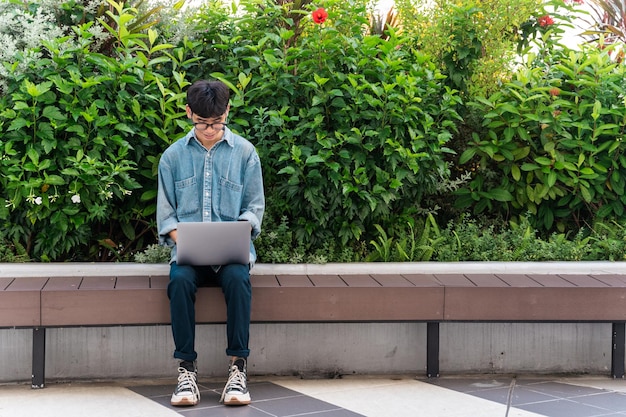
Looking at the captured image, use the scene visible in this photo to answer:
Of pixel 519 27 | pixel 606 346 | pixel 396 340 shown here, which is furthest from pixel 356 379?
pixel 519 27

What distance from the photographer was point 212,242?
3.23m

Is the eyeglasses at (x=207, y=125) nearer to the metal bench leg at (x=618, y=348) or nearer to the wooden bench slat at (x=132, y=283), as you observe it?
the wooden bench slat at (x=132, y=283)

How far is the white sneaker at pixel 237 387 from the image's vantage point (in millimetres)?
3117

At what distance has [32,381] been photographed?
3.38 m

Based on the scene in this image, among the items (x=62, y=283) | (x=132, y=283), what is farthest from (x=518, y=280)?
(x=62, y=283)

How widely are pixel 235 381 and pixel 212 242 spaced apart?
1.90 ft

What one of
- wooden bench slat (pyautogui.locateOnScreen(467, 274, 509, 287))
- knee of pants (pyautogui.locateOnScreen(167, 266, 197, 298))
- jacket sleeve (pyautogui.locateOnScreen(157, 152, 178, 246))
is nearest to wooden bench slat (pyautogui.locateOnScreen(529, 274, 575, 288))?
wooden bench slat (pyautogui.locateOnScreen(467, 274, 509, 287))

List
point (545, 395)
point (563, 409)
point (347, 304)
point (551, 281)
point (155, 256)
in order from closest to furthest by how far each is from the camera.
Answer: point (563, 409) < point (545, 395) < point (347, 304) < point (551, 281) < point (155, 256)

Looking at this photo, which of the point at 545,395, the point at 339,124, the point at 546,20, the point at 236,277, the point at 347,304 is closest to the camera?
the point at 236,277

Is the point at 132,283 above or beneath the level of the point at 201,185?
beneath

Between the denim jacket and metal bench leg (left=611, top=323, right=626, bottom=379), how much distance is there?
179cm

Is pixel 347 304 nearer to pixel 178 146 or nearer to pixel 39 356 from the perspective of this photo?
pixel 178 146

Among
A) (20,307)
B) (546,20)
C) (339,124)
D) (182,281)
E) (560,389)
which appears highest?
(546,20)

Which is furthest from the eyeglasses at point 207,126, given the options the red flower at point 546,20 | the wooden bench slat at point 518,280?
the red flower at point 546,20
